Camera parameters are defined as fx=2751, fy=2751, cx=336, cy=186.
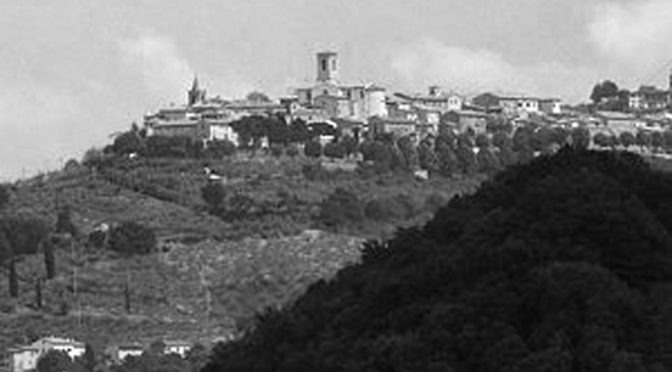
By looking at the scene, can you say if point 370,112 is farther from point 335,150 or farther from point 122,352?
point 122,352

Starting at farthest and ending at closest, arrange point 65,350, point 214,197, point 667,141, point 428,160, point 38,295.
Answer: point 667,141 < point 428,160 < point 214,197 < point 38,295 < point 65,350

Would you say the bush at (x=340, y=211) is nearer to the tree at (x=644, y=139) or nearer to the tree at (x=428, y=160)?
the tree at (x=428, y=160)

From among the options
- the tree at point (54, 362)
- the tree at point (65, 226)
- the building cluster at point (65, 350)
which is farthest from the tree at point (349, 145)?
the tree at point (54, 362)

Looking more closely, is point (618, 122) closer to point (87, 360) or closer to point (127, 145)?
point (127, 145)

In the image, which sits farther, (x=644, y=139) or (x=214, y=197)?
(x=644, y=139)

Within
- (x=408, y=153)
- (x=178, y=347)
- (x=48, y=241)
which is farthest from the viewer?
(x=408, y=153)

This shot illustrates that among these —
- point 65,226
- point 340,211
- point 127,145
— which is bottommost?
point 65,226

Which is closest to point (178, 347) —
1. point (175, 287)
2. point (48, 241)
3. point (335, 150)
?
point (175, 287)

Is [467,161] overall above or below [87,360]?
above

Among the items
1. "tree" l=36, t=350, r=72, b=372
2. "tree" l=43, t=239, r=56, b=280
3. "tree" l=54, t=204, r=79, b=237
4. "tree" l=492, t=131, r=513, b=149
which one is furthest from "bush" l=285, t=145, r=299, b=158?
"tree" l=36, t=350, r=72, b=372
